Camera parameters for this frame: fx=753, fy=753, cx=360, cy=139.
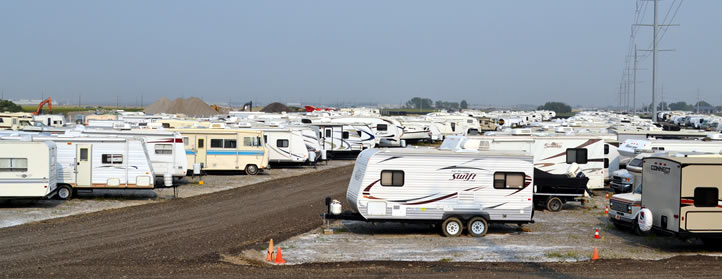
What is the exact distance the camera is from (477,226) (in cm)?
1764

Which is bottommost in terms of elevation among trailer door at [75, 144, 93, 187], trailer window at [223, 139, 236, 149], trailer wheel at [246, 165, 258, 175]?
trailer wheel at [246, 165, 258, 175]

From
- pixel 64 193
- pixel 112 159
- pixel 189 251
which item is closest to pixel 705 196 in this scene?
pixel 189 251

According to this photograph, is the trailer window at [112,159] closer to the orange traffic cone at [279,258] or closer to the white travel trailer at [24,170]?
the white travel trailer at [24,170]

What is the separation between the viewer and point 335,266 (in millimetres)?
13969

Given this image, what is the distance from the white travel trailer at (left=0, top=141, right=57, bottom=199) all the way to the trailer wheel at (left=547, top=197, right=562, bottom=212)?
565 inches

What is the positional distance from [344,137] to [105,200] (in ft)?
65.2

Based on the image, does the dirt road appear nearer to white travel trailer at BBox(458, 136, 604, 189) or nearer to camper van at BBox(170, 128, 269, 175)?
white travel trailer at BBox(458, 136, 604, 189)

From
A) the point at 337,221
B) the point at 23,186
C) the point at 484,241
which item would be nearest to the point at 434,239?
the point at 484,241

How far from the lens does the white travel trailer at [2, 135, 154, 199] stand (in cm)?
2286

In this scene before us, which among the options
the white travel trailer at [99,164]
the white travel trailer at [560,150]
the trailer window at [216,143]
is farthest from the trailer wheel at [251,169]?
the white travel trailer at [560,150]

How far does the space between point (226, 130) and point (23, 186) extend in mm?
11475

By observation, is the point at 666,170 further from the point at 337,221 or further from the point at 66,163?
the point at 66,163

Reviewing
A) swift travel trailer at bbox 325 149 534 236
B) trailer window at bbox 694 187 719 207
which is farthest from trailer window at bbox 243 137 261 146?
trailer window at bbox 694 187 719 207

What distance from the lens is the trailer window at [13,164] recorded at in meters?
20.6
